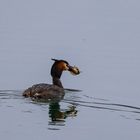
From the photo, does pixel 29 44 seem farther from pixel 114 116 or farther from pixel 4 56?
pixel 114 116

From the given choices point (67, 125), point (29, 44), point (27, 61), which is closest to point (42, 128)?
point (67, 125)

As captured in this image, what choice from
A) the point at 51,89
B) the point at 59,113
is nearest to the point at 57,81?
the point at 51,89

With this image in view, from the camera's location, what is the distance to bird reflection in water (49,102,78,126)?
16.0 m

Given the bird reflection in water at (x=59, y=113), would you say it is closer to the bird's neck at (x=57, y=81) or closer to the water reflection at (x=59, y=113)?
the water reflection at (x=59, y=113)

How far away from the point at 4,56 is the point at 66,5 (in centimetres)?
1909

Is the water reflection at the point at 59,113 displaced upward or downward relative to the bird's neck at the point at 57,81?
downward

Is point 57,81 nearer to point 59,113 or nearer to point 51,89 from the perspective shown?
point 51,89

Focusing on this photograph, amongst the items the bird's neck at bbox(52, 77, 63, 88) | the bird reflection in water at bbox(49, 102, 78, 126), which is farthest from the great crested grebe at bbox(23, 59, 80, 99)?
the bird reflection in water at bbox(49, 102, 78, 126)

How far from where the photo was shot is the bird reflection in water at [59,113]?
52.6 ft

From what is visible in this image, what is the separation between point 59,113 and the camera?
16641 mm

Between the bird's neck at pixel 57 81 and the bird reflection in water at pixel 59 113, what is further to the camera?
the bird's neck at pixel 57 81

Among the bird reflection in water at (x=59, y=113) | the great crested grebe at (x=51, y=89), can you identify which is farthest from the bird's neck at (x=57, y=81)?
the bird reflection in water at (x=59, y=113)

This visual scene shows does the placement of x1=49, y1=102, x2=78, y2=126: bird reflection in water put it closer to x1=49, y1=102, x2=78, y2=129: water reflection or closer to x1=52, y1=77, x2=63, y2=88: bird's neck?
x1=49, y1=102, x2=78, y2=129: water reflection

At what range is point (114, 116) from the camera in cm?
1631
